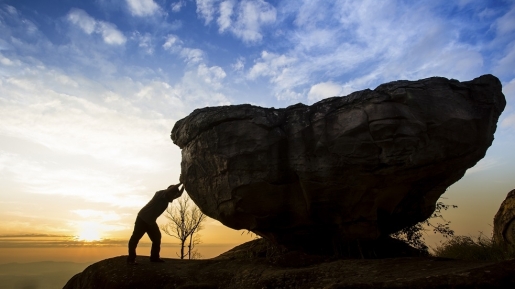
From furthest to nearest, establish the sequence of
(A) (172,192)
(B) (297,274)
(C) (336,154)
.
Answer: (A) (172,192) → (C) (336,154) → (B) (297,274)

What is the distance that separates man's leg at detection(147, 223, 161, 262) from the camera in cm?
1040

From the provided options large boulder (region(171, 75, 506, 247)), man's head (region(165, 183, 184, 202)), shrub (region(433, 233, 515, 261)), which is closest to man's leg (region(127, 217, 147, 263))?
man's head (region(165, 183, 184, 202))

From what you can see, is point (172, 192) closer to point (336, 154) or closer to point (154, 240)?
point (154, 240)

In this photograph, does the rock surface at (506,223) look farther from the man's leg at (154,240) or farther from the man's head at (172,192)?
the man's leg at (154,240)

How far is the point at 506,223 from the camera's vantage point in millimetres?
13758

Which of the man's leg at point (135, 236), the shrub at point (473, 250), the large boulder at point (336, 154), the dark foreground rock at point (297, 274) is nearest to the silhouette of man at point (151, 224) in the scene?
the man's leg at point (135, 236)

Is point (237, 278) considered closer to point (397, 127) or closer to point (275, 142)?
point (275, 142)

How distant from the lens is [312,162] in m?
9.68

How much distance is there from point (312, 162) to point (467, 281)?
478cm

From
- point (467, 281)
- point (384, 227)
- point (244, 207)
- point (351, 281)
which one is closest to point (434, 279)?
point (467, 281)

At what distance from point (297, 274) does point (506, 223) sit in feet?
35.3

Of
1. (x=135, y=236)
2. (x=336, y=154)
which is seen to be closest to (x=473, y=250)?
(x=336, y=154)

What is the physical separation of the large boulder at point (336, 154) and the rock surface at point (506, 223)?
469cm

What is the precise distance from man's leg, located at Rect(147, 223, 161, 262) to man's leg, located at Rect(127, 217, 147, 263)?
18 cm
